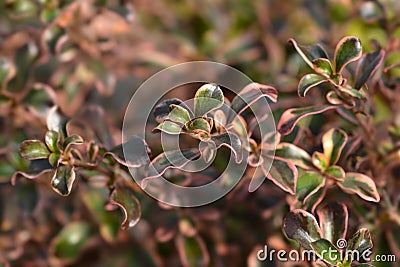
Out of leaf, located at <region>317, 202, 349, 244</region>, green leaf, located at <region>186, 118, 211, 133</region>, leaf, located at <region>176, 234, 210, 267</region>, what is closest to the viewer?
green leaf, located at <region>186, 118, 211, 133</region>

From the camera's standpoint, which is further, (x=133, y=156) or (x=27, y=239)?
(x=27, y=239)

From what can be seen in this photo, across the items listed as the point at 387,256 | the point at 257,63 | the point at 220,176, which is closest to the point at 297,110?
the point at 220,176

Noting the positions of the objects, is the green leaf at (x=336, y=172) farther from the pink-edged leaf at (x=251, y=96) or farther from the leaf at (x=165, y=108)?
the leaf at (x=165, y=108)

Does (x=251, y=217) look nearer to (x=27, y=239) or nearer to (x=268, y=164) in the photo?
(x=268, y=164)

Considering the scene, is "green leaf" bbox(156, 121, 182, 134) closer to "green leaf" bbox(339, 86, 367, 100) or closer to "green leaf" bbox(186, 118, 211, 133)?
"green leaf" bbox(186, 118, 211, 133)

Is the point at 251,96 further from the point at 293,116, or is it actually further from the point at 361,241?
the point at 361,241

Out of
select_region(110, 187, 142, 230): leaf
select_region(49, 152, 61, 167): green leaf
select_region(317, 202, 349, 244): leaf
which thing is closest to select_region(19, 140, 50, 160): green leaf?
select_region(49, 152, 61, 167): green leaf
